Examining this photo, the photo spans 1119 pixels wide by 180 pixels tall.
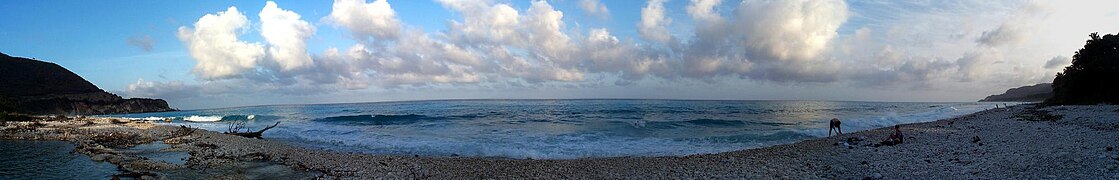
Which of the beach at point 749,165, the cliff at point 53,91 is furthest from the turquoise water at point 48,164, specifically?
the cliff at point 53,91

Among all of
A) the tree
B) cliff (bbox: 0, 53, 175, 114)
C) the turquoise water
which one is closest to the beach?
the turquoise water

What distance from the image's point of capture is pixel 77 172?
1099 centimetres

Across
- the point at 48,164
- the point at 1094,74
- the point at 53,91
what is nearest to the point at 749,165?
the point at 48,164

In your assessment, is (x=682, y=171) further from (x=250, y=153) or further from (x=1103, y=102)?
(x=1103, y=102)

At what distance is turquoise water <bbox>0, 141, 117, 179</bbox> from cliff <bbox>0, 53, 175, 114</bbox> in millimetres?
73743

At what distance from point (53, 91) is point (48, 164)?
3990 inches

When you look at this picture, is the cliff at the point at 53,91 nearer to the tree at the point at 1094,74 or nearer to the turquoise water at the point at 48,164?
the turquoise water at the point at 48,164

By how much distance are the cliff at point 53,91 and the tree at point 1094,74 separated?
11781 cm

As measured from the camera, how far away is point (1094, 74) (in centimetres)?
4072

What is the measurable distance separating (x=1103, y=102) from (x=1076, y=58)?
25.0 ft

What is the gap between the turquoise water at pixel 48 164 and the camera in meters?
10.6

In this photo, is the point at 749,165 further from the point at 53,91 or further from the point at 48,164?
the point at 53,91

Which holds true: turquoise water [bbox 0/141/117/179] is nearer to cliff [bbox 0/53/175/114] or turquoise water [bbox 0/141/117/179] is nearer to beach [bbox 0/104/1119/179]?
beach [bbox 0/104/1119/179]

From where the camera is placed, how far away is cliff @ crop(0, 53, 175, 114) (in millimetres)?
71562
